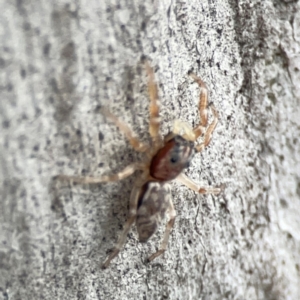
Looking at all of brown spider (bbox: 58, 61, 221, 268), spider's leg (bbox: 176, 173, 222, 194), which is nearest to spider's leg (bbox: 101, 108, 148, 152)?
brown spider (bbox: 58, 61, 221, 268)

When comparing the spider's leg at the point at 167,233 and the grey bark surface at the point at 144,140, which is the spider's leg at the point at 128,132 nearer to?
the grey bark surface at the point at 144,140

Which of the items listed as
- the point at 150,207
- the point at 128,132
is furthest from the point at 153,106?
the point at 150,207

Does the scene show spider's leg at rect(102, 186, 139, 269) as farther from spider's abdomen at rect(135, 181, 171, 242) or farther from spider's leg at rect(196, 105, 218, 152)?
spider's leg at rect(196, 105, 218, 152)

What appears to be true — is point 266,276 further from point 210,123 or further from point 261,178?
point 210,123

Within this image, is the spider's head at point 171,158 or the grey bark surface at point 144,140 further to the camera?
the spider's head at point 171,158

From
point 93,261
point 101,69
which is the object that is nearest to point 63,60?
point 101,69

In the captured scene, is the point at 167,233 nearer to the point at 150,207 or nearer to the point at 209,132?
the point at 150,207

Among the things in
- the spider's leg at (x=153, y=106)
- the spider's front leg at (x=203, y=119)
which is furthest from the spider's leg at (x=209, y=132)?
the spider's leg at (x=153, y=106)
